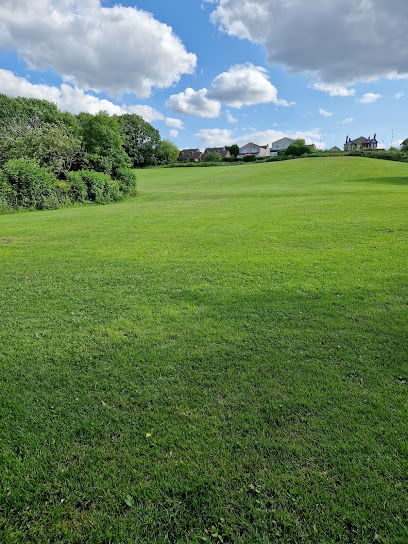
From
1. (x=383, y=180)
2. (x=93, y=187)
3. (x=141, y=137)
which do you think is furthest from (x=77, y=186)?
(x=141, y=137)

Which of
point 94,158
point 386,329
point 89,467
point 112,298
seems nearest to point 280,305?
point 386,329

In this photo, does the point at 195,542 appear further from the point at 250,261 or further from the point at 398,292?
the point at 250,261

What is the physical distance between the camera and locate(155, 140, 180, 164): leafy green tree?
8412 cm

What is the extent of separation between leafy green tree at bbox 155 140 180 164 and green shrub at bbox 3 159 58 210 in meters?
69.5

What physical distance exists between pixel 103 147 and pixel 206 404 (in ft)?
94.7

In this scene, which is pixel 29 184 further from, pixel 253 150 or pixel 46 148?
pixel 253 150

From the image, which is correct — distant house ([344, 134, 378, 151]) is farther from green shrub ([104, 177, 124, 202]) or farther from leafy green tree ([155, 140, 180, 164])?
green shrub ([104, 177, 124, 202])

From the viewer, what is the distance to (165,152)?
8394cm

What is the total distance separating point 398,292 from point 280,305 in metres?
2.20

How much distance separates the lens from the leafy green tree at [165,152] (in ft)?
276

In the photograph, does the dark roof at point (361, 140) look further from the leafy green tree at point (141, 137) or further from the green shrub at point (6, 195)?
the green shrub at point (6, 195)

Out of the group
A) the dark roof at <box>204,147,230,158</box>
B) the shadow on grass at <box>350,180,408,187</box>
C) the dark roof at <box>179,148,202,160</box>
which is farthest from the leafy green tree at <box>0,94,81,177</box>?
the dark roof at <box>179,148,202,160</box>

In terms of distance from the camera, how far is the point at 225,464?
2414 mm

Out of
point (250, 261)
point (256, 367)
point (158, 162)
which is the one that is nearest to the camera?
point (256, 367)
